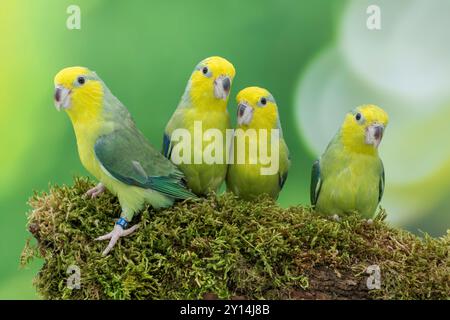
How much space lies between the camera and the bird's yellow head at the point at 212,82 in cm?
305

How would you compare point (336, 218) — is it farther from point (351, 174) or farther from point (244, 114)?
point (244, 114)

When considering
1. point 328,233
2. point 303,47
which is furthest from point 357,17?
point 328,233

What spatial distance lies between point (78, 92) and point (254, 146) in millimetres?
998

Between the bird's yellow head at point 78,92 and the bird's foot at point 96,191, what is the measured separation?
371mm

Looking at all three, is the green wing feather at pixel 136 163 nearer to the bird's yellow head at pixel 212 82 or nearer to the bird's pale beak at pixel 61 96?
the bird's pale beak at pixel 61 96

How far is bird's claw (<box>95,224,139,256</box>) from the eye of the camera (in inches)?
107

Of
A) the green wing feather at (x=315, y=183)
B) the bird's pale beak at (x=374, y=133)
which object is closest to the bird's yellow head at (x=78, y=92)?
the green wing feather at (x=315, y=183)

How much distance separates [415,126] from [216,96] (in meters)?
1.99

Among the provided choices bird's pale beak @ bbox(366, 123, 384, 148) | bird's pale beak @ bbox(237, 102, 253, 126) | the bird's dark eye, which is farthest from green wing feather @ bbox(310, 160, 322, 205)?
the bird's dark eye

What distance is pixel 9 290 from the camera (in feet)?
12.7

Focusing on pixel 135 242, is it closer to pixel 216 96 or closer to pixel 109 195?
pixel 109 195

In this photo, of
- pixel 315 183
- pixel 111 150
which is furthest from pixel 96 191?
pixel 315 183

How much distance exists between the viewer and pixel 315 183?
334 centimetres
